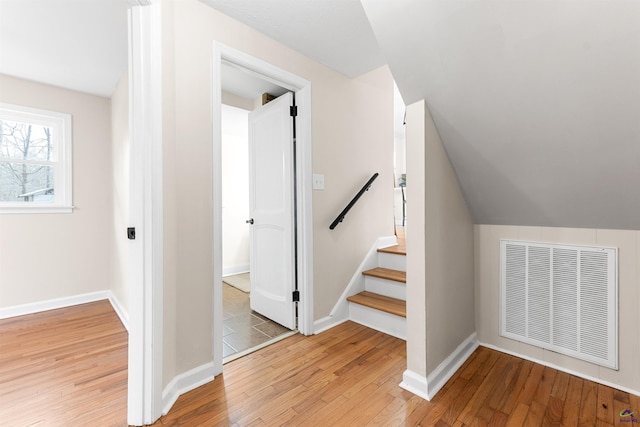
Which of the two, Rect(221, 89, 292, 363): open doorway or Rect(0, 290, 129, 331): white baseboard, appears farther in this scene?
Rect(0, 290, 129, 331): white baseboard

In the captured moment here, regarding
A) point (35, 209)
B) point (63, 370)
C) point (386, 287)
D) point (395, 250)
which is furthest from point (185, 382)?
point (35, 209)

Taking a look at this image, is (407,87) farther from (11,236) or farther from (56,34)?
(11,236)

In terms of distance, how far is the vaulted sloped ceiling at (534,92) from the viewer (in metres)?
1.04

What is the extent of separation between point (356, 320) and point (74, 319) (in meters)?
2.67

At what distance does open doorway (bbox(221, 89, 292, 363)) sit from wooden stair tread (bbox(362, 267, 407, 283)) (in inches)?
35.5

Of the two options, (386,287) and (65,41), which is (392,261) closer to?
(386,287)

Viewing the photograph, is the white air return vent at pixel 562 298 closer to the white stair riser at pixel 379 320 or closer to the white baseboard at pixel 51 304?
the white stair riser at pixel 379 320

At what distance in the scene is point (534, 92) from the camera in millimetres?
1243

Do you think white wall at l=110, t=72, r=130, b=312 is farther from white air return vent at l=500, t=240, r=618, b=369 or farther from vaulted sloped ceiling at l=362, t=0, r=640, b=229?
white air return vent at l=500, t=240, r=618, b=369

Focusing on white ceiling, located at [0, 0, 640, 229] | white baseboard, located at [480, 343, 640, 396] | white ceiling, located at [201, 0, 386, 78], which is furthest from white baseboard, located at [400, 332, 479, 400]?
white ceiling, located at [201, 0, 386, 78]

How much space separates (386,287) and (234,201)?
9.69 ft

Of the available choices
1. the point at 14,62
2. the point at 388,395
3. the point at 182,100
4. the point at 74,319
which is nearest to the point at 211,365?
the point at 388,395

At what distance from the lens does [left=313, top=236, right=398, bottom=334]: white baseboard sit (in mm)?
2324

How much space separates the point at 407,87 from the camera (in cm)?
154
